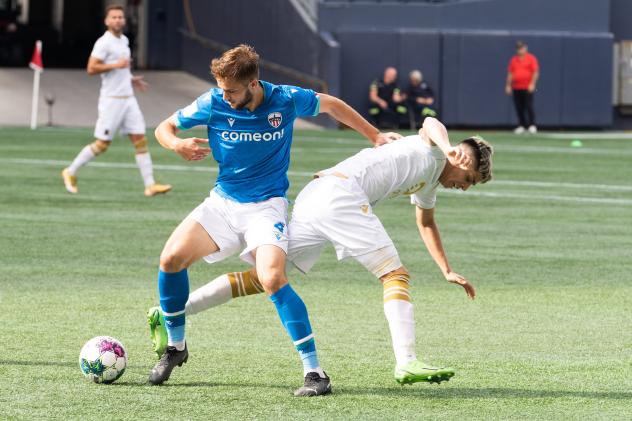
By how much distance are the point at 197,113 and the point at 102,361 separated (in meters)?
1.36

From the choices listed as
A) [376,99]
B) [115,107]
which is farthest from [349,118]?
[376,99]

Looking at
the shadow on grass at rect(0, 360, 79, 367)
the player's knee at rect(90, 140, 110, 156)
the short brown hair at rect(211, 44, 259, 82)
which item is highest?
the short brown hair at rect(211, 44, 259, 82)

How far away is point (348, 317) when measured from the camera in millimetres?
9906

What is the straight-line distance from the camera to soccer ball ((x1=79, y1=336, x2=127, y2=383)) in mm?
7469

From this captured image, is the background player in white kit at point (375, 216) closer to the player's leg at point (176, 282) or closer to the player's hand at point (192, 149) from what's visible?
the player's leg at point (176, 282)

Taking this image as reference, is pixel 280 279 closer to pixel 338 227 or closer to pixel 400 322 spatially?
pixel 338 227

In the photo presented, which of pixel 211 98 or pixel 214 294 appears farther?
pixel 214 294

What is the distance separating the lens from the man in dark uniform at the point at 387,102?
3516 centimetres

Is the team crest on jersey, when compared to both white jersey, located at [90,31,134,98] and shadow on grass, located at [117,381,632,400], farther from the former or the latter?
white jersey, located at [90,31,134,98]

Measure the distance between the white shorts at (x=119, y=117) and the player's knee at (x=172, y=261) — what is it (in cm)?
1090

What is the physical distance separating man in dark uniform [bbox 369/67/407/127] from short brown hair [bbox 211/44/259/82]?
2791 centimetres

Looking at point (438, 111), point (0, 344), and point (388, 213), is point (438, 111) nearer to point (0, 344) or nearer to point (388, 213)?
point (388, 213)

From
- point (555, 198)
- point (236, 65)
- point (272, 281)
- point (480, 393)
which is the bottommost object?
point (555, 198)

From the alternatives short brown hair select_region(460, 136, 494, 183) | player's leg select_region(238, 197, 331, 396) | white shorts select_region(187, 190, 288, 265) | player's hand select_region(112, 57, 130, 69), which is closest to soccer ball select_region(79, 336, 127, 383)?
white shorts select_region(187, 190, 288, 265)
